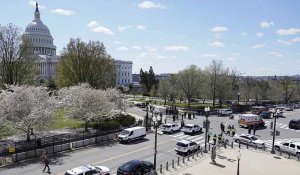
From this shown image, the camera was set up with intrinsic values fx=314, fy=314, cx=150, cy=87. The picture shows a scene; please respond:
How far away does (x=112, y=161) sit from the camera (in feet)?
101

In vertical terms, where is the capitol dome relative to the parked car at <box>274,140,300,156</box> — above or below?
above

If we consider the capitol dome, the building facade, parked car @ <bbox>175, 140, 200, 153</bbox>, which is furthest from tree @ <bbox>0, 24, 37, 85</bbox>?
the building facade

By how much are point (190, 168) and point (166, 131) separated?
17.4 m

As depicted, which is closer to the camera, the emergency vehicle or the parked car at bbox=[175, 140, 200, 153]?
the parked car at bbox=[175, 140, 200, 153]

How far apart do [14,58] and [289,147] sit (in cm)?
4426

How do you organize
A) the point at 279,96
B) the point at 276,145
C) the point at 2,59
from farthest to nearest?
1. the point at 279,96
2. the point at 2,59
3. the point at 276,145

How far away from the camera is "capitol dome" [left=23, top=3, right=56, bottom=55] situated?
540 ft

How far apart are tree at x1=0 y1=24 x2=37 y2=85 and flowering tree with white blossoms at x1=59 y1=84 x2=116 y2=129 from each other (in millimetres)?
13588

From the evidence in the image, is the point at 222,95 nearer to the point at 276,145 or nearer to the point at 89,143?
the point at 276,145

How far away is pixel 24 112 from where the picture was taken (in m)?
34.8

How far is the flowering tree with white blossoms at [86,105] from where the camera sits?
1683 inches

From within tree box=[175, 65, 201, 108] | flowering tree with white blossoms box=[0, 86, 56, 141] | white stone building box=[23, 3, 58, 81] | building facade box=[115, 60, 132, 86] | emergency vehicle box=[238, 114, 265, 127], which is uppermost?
white stone building box=[23, 3, 58, 81]

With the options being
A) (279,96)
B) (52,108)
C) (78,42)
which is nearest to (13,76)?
(78,42)

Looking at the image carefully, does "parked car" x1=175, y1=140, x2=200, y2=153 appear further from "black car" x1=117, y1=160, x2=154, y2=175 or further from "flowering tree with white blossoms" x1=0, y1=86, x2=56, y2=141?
"flowering tree with white blossoms" x1=0, y1=86, x2=56, y2=141
